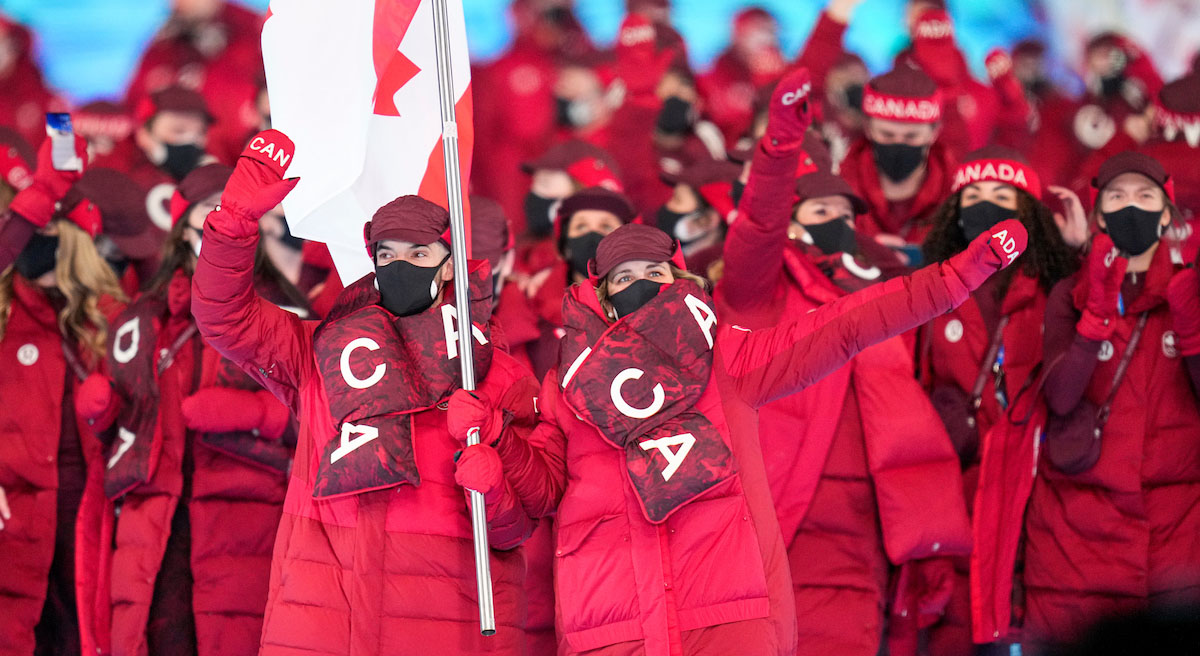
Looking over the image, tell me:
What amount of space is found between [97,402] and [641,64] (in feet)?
14.2

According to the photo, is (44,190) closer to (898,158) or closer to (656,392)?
(656,392)

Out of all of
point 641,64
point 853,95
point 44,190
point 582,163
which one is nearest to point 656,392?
point 44,190

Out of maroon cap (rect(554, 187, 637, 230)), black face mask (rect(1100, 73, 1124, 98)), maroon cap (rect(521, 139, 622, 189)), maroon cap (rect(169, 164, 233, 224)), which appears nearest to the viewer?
maroon cap (rect(169, 164, 233, 224))

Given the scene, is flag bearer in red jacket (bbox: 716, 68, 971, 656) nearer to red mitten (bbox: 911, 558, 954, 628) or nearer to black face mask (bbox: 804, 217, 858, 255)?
red mitten (bbox: 911, 558, 954, 628)

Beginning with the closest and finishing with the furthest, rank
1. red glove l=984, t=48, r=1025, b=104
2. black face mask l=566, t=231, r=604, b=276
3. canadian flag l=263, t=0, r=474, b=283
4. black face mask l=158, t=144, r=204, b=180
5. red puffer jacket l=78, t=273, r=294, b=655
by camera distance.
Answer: canadian flag l=263, t=0, r=474, b=283 < red puffer jacket l=78, t=273, r=294, b=655 < black face mask l=566, t=231, r=604, b=276 < black face mask l=158, t=144, r=204, b=180 < red glove l=984, t=48, r=1025, b=104

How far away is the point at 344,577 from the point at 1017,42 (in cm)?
733

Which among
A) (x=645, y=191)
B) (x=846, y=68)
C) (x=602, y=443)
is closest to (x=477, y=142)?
(x=645, y=191)

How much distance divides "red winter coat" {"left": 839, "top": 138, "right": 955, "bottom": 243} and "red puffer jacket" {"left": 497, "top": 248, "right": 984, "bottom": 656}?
254 centimetres

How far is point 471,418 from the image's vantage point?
12.0 ft

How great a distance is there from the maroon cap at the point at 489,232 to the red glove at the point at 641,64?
2674 millimetres

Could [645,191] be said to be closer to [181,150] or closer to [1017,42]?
[181,150]

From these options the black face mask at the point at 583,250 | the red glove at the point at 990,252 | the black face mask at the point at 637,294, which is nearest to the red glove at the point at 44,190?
the black face mask at the point at 583,250

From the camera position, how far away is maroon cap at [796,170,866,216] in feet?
16.6

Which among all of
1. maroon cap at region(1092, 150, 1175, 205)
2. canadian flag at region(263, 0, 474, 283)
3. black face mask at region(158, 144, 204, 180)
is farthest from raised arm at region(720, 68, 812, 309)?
black face mask at region(158, 144, 204, 180)
